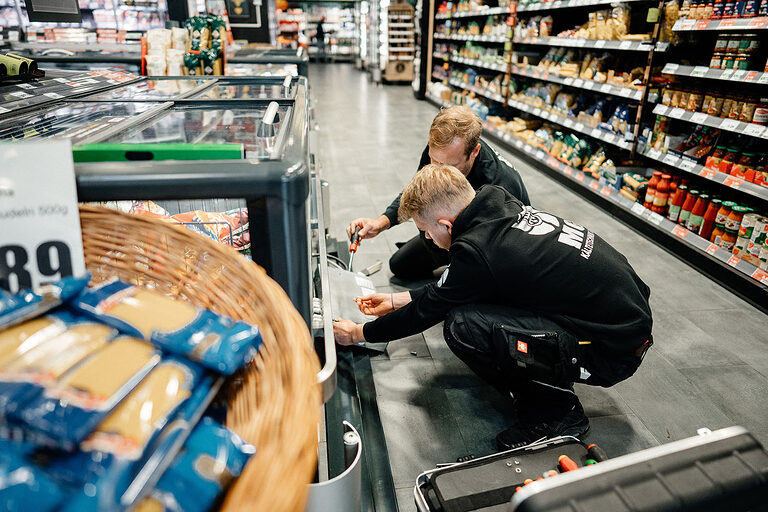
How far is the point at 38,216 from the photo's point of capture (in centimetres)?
75

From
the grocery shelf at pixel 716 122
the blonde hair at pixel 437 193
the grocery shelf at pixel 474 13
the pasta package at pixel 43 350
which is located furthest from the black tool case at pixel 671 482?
the grocery shelf at pixel 474 13

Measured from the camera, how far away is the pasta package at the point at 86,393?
50 centimetres

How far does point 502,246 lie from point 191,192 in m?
1.09

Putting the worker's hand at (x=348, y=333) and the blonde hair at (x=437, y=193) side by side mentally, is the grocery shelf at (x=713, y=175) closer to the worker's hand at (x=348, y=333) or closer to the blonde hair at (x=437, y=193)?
the blonde hair at (x=437, y=193)

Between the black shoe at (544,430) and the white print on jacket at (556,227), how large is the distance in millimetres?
596

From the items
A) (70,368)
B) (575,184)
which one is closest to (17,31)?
(575,184)

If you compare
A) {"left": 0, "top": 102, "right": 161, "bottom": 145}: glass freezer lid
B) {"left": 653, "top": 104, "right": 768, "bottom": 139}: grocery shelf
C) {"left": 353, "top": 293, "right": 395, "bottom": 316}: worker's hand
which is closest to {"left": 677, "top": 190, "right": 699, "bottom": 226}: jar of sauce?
{"left": 653, "top": 104, "right": 768, "bottom": 139}: grocery shelf

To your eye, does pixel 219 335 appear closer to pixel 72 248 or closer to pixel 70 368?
pixel 70 368

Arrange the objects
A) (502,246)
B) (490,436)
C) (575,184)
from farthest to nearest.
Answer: (575,184) → (490,436) → (502,246)

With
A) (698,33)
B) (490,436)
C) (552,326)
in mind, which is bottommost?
(490,436)

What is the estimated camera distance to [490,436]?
1858 millimetres

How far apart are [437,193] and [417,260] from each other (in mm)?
1205

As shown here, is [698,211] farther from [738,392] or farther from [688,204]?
[738,392]

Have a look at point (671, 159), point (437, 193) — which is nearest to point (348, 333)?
point (437, 193)
